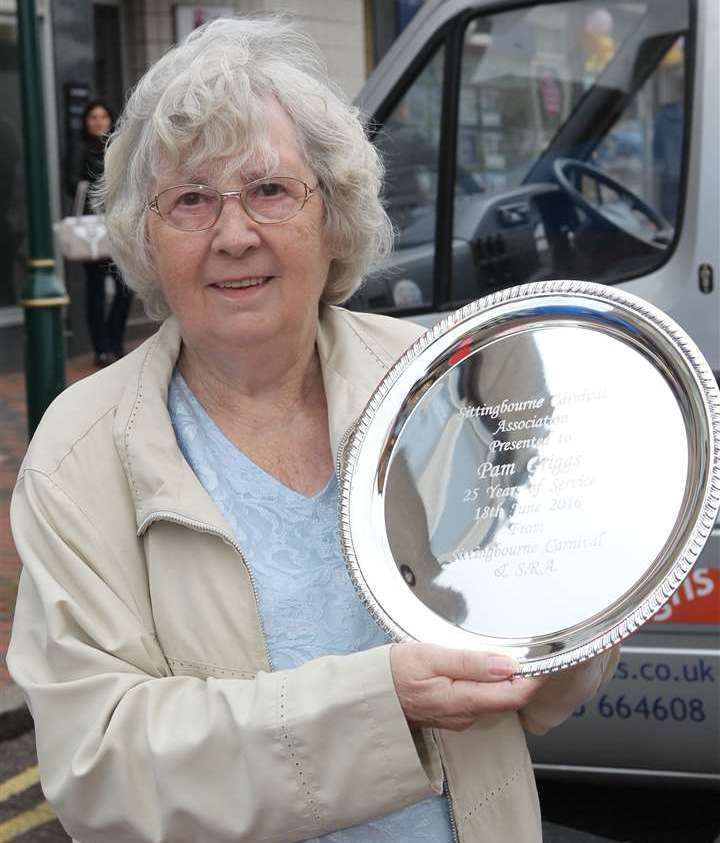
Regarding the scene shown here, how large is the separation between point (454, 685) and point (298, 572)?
0.37m

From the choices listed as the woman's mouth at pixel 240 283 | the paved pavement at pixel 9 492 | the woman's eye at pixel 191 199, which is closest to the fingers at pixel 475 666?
the woman's mouth at pixel 240 283

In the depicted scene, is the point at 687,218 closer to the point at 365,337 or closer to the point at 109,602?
the point at 365,337

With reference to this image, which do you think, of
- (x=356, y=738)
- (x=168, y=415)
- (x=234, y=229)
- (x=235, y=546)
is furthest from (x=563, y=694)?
(x=234, y=229)

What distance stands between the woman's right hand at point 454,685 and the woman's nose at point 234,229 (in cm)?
60

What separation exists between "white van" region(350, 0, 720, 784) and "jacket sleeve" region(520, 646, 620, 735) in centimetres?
151

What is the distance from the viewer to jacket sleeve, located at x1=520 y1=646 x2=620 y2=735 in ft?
6.23

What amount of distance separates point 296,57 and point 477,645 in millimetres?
881

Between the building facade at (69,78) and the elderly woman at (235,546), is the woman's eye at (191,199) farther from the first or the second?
the building facade at (69,78)

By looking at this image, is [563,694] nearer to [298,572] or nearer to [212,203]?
[298,572]

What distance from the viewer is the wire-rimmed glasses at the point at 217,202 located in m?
1.96

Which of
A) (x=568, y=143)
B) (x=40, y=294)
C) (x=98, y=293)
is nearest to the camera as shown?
(x=568, y=143)

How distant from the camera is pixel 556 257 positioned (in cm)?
412

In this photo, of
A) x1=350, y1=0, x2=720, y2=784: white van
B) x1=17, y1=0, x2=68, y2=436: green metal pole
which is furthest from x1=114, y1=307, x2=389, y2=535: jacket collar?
x1=17, y1=0, x2=68, y2=436: green metal pole

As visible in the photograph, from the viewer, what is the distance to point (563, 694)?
6.31 ft
